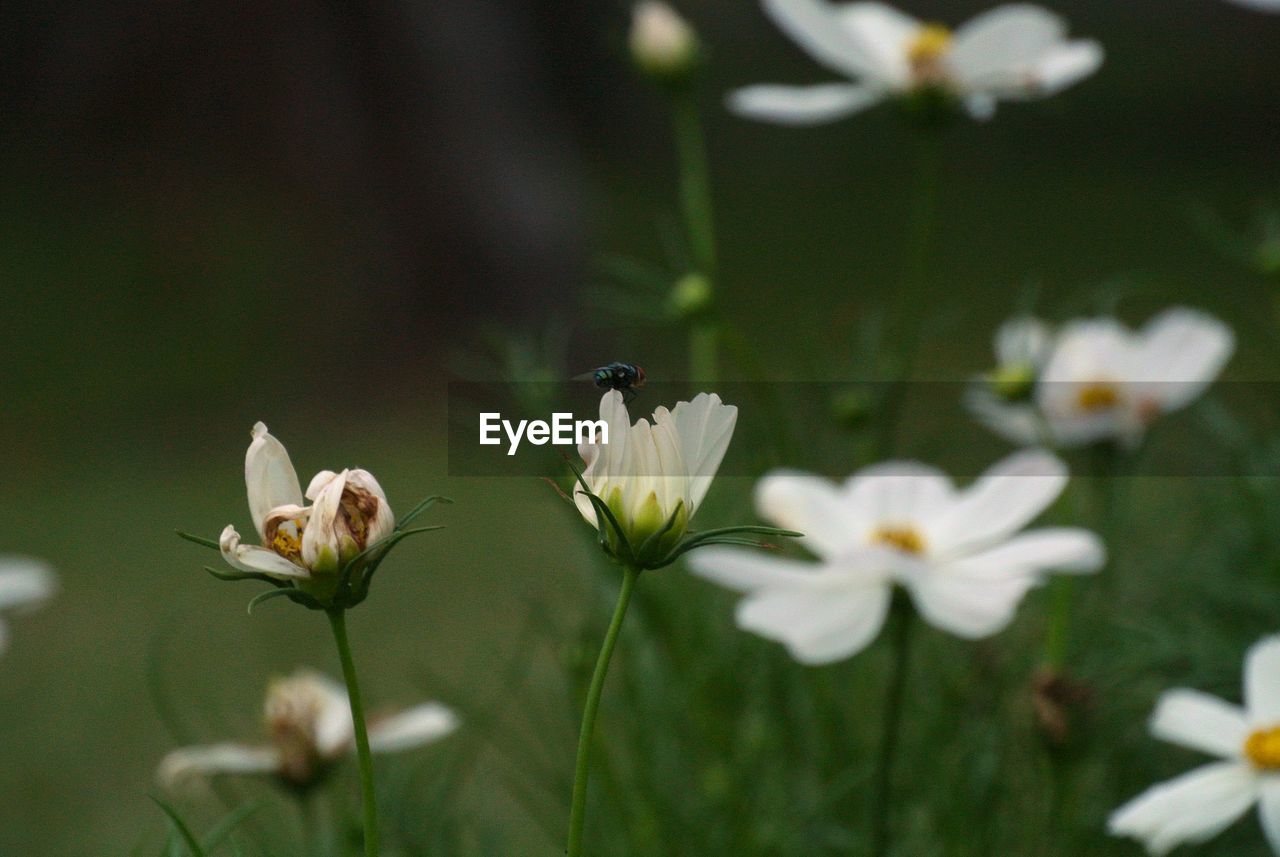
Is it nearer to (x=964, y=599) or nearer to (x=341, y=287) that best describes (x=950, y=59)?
(x=964, y=599)

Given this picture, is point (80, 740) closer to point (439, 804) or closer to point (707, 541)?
point (439, 804)

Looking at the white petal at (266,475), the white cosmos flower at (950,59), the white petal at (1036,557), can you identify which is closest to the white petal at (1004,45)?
the white cosmos flower at (950,59)

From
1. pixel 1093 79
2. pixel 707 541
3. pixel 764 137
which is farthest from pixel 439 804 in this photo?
pixel 1093 79

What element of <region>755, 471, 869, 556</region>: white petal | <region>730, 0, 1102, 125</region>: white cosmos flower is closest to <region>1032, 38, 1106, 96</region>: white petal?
<region>730, 0, 1102, 125</region>: white cosmos flower

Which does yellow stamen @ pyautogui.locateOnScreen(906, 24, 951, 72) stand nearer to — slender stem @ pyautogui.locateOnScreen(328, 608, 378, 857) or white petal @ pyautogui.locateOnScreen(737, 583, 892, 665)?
white petal @ pyautogui.locateOnScreen(737, 583, 892, 665)

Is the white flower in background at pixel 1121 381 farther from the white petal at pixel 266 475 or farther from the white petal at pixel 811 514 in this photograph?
the white petal at pixel 266 475

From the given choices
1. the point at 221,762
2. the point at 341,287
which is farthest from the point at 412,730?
the point at 341,287
